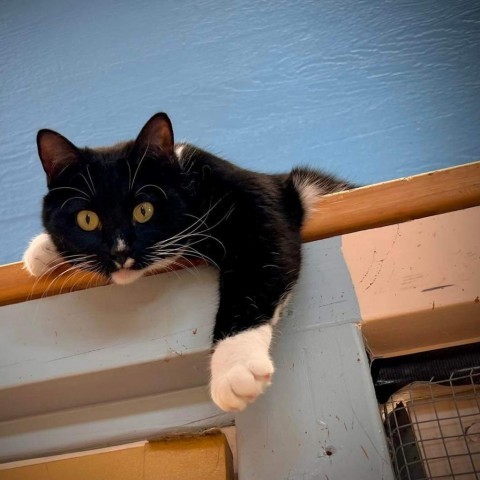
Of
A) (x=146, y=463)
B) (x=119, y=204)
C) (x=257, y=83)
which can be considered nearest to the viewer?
(x=146, y=463)

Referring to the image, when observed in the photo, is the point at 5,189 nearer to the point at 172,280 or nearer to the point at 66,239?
the point at 66,239

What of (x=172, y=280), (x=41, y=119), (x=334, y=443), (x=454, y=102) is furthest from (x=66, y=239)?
(x=454, y=102)

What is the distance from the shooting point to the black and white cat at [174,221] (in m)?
0.78

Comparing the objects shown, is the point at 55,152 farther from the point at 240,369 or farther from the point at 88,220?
the point at 240,369

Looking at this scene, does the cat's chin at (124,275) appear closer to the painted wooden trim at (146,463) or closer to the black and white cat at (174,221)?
the black and white cat at (174,221)

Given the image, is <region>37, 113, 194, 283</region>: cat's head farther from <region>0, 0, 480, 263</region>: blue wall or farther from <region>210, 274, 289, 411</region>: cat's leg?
<region>0, 0, 480, 263</region>: blue wall

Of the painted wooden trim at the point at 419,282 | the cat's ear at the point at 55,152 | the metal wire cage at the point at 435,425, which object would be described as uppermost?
the cat's ear at the point at 55,152

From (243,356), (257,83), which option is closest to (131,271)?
(243,356)

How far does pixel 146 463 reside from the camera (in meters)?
0.74

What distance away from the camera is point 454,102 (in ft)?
4.46

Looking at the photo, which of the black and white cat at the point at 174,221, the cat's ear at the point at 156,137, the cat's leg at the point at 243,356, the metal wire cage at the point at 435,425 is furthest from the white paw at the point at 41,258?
the metal wire cage at the point at 435,425

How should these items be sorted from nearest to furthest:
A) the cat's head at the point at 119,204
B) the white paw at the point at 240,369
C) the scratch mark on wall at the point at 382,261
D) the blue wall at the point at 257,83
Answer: the white paw at the point at 240,369
the scratch mark on wall at the point at 382,261
the cat's head at the point at 119,204
the blue wall at the point at 257,83

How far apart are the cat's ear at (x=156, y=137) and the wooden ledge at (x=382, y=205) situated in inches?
10.7

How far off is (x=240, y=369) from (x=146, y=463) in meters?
0.24
